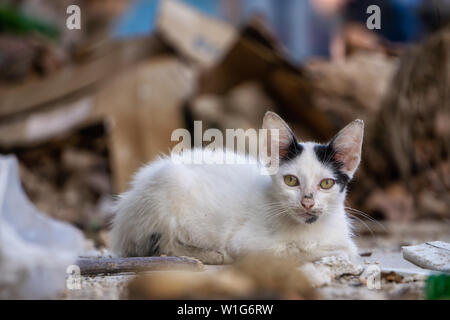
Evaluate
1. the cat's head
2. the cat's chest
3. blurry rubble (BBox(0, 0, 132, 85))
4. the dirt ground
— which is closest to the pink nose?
the cat's head

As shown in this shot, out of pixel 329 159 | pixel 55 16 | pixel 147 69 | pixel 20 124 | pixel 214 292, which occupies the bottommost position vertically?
pixel 214 292

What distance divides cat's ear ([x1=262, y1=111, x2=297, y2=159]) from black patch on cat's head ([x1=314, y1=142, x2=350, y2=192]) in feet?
0.42

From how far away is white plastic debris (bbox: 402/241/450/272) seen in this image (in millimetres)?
2059

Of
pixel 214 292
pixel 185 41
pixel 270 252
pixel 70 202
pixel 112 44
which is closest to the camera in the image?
pixel 214 292

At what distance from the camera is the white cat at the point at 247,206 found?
2176mm

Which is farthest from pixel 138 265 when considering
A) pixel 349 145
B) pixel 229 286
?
pixel 349 145

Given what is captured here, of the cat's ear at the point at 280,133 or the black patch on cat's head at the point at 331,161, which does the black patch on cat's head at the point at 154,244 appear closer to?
the cat's ear at the point at 280,133

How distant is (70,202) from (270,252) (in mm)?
4922

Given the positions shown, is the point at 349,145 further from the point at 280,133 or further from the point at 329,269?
the point at 329,269

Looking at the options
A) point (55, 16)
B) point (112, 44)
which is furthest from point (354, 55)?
point (55, 16)

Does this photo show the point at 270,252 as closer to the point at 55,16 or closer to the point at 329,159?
the point at 329,159

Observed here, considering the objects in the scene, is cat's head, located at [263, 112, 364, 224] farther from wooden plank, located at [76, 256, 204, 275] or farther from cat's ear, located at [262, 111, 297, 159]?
wooden plank, located at [76, 256, 204, 275]

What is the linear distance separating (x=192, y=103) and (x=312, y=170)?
4.61m

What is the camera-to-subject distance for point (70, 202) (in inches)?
258
